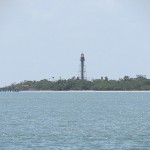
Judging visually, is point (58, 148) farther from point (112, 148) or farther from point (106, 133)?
point (106, 133)

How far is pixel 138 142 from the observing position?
5484 cm

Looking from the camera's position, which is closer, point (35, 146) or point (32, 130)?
point (35, 146)

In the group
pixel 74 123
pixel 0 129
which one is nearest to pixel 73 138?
pixel 0 129

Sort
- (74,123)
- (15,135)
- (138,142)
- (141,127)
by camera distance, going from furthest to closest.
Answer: (74,123) < (141,127) < (15,135) < (138,142)

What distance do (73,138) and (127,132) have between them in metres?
8.01

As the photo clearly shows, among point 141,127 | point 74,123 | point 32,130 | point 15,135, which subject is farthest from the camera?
point 74,123

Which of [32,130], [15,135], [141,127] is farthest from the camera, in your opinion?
[141,127]

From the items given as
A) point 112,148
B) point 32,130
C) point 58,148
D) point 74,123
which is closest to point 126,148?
point 112,148

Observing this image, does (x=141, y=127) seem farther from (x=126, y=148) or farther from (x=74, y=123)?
(x=126, y=148)

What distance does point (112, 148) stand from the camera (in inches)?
2004

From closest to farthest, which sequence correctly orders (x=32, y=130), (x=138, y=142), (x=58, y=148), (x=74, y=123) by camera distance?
(x=58, y=148)
(x=138, y=142)
(x=32, y=130)
(x=74, y=123)

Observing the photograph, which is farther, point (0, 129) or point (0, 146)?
A: point (0, 129)

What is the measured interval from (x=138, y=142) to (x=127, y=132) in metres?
8.38

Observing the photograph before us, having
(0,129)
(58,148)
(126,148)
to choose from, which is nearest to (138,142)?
(126,148)
